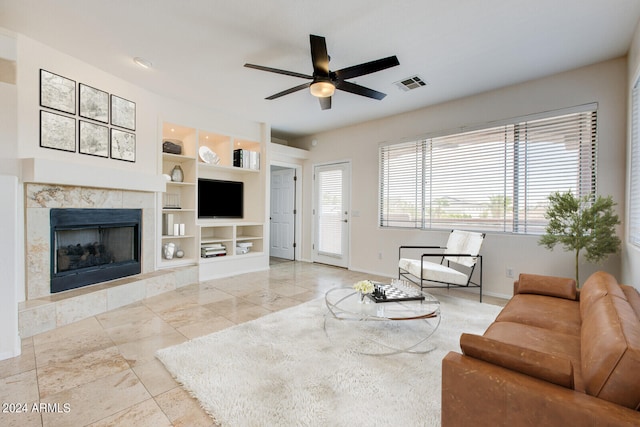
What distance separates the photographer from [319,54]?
8.02ft

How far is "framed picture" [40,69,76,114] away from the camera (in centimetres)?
297

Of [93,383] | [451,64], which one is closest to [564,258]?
[451,64]

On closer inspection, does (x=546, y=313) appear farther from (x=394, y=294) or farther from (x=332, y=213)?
(x=332, y=213)

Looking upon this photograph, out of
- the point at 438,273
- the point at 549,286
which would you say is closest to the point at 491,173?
the point at 438,273

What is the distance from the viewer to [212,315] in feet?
10.1

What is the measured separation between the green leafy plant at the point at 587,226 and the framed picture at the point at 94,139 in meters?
5.05

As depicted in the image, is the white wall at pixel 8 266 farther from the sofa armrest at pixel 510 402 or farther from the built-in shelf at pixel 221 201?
the sofa armrest at pixel 510 402

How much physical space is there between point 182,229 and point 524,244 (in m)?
4.76

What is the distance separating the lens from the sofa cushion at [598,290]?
1737 millimetres

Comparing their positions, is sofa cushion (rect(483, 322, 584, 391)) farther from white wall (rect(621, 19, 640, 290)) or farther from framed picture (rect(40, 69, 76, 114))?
framed picture (rect(40, 69, 76, 114))

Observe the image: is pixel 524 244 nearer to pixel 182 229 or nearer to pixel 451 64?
pixel 451 64

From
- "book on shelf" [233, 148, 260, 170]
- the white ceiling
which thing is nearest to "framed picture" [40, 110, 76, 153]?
the white ceiling

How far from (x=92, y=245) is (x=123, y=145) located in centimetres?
128

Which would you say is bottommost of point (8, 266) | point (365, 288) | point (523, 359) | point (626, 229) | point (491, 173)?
point (365, 288)
